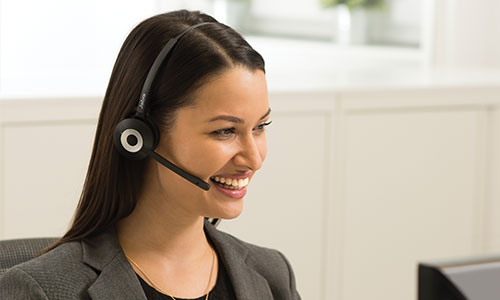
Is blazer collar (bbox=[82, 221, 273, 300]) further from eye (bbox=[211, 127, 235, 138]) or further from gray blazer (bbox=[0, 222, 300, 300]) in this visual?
eye (bbox=[211, 127, 235, 138])

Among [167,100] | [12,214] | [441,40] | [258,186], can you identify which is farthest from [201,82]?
[441,40]

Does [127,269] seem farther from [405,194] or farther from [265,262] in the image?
[405,194]

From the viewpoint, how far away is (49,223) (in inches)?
84.1

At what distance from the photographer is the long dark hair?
→ 1.16m

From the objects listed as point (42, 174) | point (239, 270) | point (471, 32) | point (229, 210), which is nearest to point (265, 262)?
point (239, 270)

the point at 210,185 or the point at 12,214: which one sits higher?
the point at 210,185

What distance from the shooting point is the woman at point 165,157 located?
115 cm

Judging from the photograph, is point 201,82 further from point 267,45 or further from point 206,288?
point 267,45

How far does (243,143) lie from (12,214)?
1074 mm

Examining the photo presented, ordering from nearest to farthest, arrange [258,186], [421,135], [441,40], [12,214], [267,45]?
1. [12,214]
2. [258,186]
3. [421,135]
4. [441,40]
5. [267,45]

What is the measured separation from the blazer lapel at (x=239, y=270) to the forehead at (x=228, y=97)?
0.76 ft

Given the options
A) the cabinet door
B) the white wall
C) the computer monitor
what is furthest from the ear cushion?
the white wall

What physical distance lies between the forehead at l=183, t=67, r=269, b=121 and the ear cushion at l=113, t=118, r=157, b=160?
0.20 ft

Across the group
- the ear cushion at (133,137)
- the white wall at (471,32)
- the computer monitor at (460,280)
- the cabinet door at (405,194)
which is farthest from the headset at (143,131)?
the white wall at (471,32)
